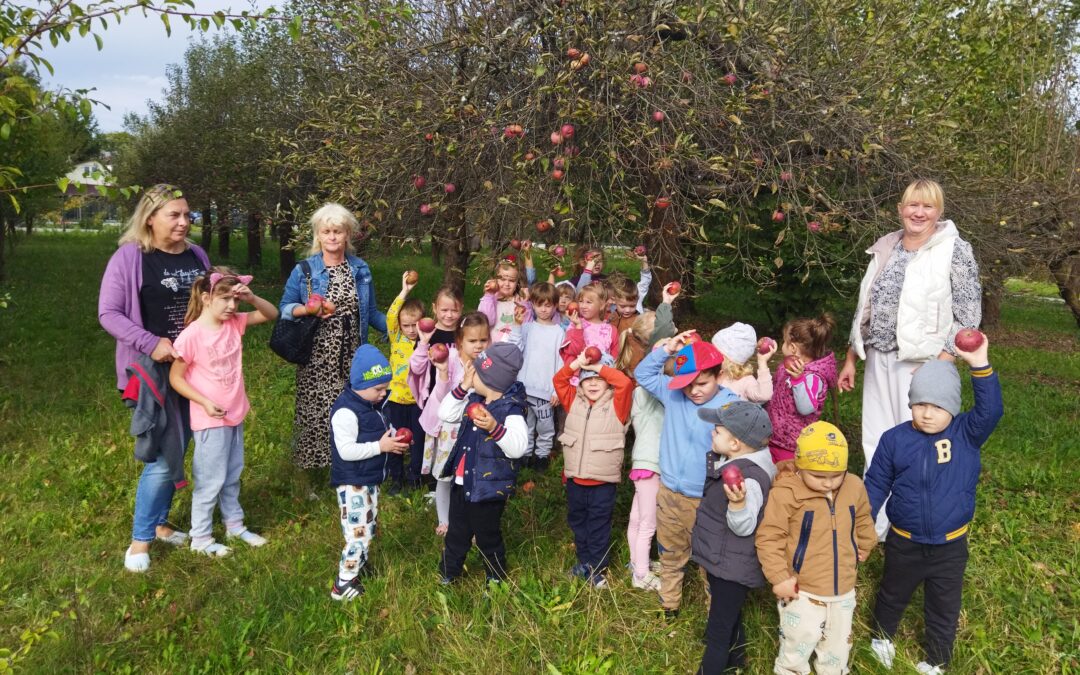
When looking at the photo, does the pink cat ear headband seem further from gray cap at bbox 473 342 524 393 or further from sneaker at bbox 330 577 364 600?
sneaker at bbox 330 577 364 600

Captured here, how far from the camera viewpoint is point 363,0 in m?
5.12

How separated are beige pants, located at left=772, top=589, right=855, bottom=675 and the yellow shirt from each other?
2.92 m

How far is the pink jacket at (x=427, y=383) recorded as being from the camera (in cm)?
440

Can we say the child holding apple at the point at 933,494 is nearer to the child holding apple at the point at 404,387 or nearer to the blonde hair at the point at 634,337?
the blonde hair at the point at 634,337

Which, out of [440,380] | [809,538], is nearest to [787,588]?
[809,538]

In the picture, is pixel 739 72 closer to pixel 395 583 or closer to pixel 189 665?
pixel 395 583

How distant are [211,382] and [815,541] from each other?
3.42 m

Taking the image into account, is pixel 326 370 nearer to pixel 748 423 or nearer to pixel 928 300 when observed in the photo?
pixel 748 423

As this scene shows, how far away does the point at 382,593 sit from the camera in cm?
373

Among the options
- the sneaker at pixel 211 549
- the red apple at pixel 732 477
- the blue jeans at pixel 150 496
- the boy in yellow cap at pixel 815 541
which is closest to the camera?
the red apple at pixel 732 477

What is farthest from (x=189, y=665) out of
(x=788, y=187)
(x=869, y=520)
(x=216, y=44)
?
(x=216, y=44)

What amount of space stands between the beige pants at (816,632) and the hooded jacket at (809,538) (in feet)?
0.22

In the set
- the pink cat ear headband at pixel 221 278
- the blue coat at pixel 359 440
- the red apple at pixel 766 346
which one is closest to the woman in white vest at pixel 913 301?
the red apple at pixel 766 346

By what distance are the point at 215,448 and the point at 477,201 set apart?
2.36 meters
